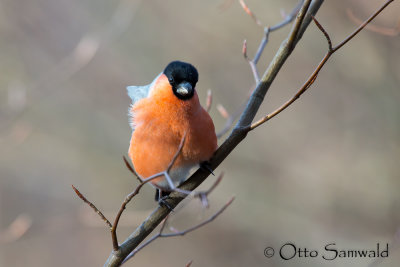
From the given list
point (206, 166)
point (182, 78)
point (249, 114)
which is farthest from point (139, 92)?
point (249, 114)

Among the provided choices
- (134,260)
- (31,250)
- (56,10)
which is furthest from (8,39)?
(134,260)

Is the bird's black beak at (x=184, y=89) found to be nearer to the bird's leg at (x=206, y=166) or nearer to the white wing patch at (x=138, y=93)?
the white wing patch at (x=138, y=93)

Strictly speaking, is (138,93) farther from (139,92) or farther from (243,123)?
(243,123)

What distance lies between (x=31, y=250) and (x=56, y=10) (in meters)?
3.37

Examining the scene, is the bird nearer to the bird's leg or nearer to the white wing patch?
the bird's leg

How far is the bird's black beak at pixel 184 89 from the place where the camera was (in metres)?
2.87

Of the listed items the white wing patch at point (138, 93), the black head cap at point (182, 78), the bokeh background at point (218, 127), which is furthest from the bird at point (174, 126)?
the bokeh background at point (218, 127)

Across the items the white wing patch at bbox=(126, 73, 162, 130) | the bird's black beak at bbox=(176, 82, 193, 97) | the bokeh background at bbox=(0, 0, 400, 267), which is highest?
the white wing patch at bbox=(126, 73, 162, 130)

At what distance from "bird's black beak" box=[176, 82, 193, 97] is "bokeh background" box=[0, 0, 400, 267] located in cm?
148

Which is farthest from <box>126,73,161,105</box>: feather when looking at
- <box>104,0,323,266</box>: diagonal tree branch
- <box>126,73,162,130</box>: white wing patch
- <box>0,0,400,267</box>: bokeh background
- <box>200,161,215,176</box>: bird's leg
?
<box>0,0,400,267</box>: bokeh background

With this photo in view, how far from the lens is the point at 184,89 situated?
9.43ft

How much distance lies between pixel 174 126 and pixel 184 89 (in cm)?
23

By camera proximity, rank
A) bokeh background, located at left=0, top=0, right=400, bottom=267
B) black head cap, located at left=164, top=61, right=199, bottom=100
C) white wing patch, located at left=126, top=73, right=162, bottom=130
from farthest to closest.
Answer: bokeh background, located at left=0, top=0, right=400, bottom=267, white wing patch, located at left=126, top=73, right=162, bottom=130, black head cap, located at left=164, top=61, right=199, bottom=100

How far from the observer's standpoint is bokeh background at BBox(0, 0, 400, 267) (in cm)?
465
